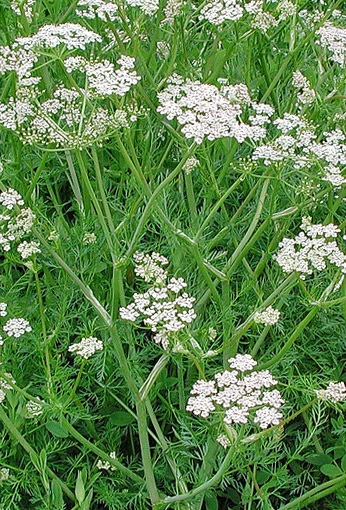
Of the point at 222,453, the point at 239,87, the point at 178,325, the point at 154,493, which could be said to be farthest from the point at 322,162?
the point at 154,493

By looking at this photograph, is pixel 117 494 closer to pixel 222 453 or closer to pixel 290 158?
pixel 222 453

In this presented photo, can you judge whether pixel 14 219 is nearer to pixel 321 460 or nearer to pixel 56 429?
pixel 56 429

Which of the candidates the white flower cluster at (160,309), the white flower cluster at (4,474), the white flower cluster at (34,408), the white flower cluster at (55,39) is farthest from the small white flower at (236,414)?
the white flower cluster at (55,39)

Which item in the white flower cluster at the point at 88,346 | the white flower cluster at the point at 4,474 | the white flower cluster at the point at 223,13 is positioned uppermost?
the white flower cluster at the point at 223,13

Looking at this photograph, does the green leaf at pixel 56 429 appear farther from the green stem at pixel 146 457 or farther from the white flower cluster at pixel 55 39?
the white flower cluster at pixel 55 39

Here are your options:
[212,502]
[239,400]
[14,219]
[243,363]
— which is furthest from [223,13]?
[212,502]

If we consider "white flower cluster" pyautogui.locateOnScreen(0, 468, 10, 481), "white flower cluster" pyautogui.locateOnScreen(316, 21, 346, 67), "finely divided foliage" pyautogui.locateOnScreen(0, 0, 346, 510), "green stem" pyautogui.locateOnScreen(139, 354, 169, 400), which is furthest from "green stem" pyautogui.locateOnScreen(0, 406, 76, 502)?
"white flower cluster" pyautogui.locateOnScreen(316, 21, 346, 67)
